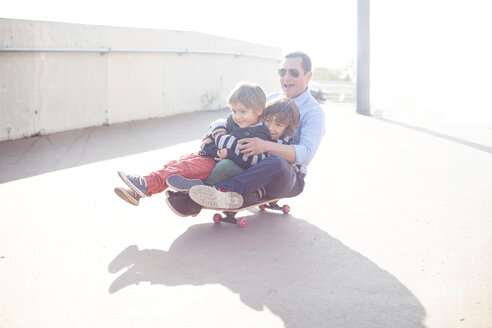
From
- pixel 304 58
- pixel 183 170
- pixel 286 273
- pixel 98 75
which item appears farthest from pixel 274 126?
pixel 98 75

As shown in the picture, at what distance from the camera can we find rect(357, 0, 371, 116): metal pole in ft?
46.5

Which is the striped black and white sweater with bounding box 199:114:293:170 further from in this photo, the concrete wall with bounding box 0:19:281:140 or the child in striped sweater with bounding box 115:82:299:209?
the concrete wall with bounding box 0:19:281:140

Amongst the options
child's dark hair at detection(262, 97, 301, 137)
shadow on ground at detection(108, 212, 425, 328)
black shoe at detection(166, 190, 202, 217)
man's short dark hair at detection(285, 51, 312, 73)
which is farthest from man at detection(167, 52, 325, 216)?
man's short dark hair at detection(285, 51, 312, 73)

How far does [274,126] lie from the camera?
4.70 meters

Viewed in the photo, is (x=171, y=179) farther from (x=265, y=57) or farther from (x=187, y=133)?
(x=265, y=57)

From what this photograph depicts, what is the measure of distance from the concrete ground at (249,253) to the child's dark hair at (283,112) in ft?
3.02

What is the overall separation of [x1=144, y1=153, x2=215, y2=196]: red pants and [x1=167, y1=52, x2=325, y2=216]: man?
0.48 ft

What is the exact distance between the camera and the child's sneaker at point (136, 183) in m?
4.29

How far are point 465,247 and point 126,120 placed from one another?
7391mm

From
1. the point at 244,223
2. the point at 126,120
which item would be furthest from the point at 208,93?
the point at 244,223

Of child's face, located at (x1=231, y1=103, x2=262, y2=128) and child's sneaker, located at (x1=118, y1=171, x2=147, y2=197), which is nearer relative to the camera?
child's sneaker, located at (x1=118, y1=171, x2=147, y2=197)

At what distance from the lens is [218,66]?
13672mm

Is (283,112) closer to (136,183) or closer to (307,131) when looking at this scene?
(307,131)

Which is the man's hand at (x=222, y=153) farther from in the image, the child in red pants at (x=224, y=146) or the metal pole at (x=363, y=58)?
the metal pole at (x=363, y=58)
